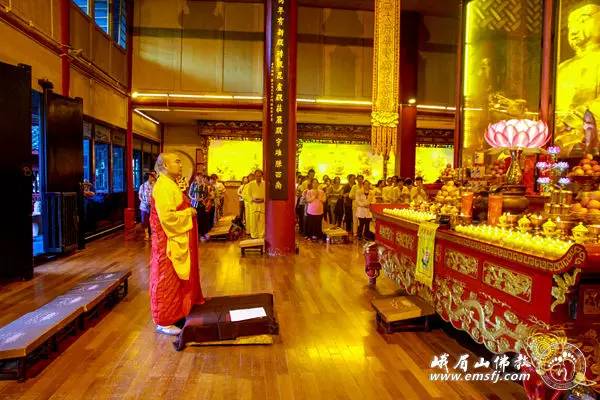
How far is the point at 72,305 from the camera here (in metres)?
3.27

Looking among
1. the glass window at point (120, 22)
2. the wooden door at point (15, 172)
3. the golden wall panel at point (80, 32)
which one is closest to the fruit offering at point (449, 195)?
the wooden door at point (15, 172)

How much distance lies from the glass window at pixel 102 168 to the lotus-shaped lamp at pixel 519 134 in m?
7.60

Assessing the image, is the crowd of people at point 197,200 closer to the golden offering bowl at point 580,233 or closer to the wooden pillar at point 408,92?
the wooden pillar at point 408,92

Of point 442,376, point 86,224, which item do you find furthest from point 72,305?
point 86,224

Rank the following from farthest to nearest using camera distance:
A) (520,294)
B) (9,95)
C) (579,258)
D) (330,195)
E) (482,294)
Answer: (330,195) < (9,95) < (482,294) < (520,294) < (579,258)

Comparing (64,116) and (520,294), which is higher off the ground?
(64,116)

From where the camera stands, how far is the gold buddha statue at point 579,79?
4.35 metres

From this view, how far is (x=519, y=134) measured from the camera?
11.5 ft

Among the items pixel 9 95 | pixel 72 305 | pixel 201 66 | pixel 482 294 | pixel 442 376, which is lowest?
pixel 442 376

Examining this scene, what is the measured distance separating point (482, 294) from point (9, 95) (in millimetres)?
4973

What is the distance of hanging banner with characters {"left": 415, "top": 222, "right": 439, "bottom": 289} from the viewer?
325 centimetres

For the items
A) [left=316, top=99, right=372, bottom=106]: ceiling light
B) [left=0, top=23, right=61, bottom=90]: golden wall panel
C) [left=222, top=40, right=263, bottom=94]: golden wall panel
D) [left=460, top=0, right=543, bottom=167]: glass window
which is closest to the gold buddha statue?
[left=460, top=0, right=543, bottom=167]: glass window

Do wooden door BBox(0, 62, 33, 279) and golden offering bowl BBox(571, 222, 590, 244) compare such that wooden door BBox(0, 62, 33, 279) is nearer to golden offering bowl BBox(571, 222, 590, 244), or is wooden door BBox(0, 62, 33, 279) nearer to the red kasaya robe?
the red kasaya robe

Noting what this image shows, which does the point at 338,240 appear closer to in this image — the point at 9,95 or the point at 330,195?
the point at 330,195
